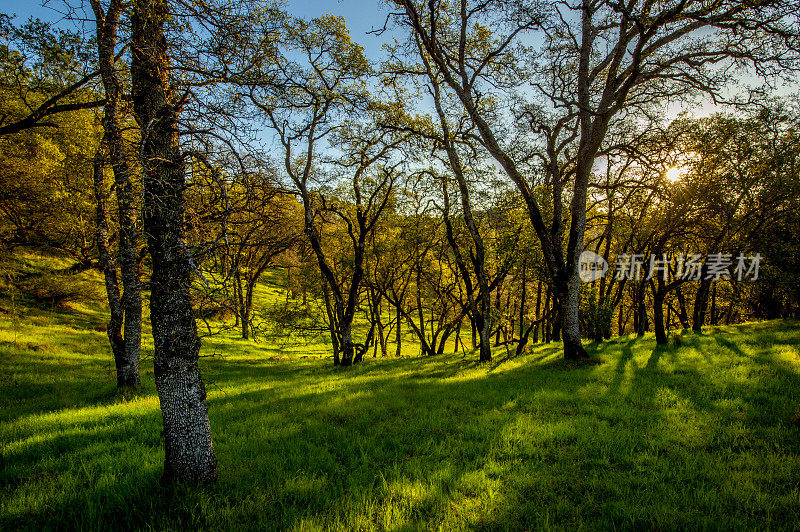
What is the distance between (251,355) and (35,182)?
17912 millimetres

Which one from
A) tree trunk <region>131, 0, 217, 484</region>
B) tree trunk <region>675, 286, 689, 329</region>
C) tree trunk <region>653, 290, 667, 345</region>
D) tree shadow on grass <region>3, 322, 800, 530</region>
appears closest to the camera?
tree shadow on grass <region>3, 322, 800, 530</region>

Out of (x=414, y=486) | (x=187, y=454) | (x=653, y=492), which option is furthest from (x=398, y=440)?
(x=653, y=492)

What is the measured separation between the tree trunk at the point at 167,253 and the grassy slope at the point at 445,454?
93cm

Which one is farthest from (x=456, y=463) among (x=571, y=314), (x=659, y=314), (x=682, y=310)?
(x=682, y=310)

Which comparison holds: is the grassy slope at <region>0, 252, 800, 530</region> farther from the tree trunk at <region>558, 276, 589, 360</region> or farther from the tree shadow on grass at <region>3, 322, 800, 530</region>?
the tree trunk at <region>558, 276, 589, 360</region>

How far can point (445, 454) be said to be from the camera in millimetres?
5402

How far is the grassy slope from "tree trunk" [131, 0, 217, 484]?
93cm

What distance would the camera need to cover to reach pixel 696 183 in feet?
39.8

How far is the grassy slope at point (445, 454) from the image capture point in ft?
12.6

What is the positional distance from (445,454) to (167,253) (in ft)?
16.5

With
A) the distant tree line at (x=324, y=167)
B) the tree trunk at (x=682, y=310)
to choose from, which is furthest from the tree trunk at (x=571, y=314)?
the tree trunk at (x=682, y=310)

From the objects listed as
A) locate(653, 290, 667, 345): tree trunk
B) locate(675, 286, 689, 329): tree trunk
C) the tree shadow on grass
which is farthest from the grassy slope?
locate(675, 286, 689, 329): tree trunk

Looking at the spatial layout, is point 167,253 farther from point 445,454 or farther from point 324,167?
point 324,167

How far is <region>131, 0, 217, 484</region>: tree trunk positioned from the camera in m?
3.94
